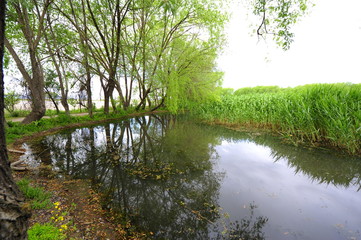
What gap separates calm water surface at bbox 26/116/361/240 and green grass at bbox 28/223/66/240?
0.97 m

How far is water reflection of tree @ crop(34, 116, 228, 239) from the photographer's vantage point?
283 centimetres

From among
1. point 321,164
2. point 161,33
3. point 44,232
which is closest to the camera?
point 44,232

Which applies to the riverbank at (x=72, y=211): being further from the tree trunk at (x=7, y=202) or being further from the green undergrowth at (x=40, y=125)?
the green undergrowth at (x=40, y=125)

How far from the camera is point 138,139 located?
805cm

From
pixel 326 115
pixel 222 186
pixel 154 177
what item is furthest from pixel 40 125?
pixel 326 115

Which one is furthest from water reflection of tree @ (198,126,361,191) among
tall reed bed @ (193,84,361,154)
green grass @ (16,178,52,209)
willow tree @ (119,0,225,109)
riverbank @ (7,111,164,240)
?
willow tree @ (119,0,225,109)

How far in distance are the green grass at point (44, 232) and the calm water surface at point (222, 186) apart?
38.1 inches

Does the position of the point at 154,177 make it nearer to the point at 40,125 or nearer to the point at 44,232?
the point at 44,232

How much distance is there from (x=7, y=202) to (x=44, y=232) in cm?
106

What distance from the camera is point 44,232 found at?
6.91 ft

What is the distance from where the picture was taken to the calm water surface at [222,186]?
2.69 m

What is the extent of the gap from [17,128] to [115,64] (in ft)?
21.2

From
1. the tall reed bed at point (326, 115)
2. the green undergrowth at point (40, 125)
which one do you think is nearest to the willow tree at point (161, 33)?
the green undergrowth at point (40, 125)

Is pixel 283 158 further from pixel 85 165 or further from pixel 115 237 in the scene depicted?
pixel 85 165
